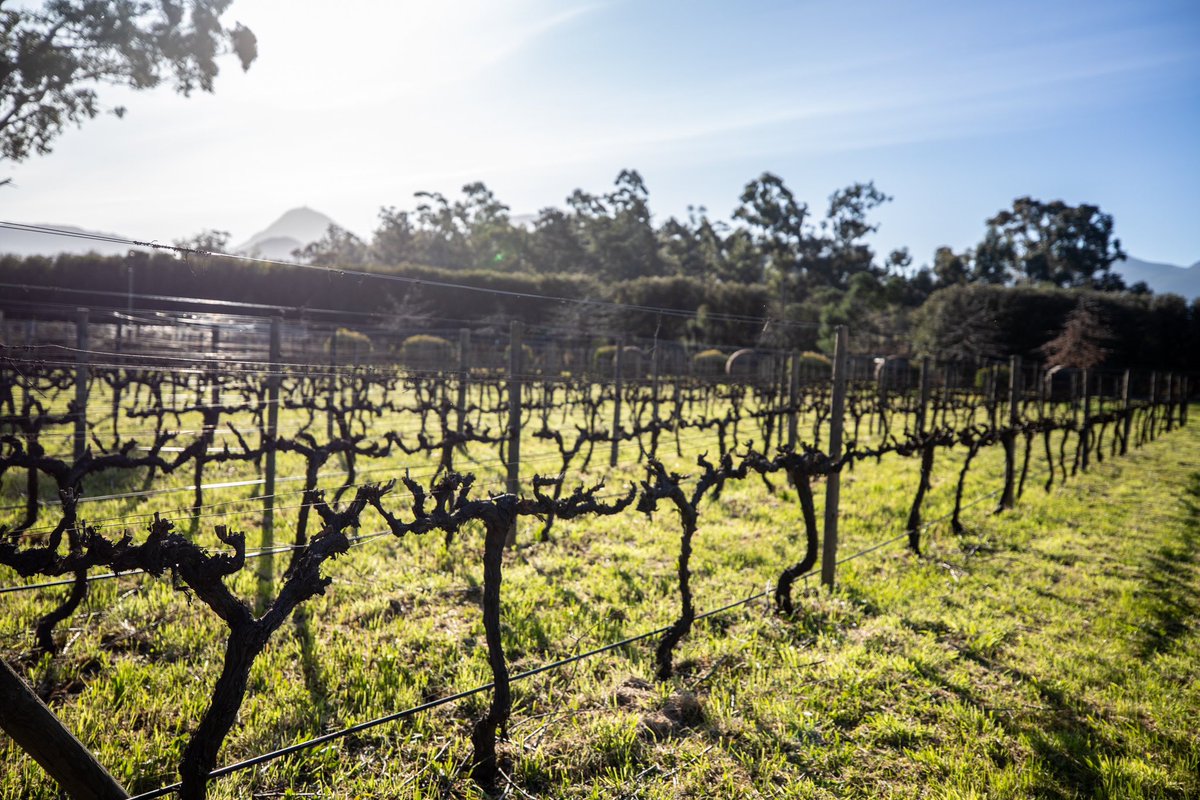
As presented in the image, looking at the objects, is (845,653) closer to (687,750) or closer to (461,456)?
(687,750)

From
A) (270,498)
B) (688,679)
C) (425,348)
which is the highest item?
(425,348)

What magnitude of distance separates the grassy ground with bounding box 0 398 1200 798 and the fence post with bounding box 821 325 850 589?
26 centimetres

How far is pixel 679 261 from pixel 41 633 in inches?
2172

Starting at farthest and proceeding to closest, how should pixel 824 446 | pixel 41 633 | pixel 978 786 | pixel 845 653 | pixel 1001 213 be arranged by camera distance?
pixel 1001 213, pixel 824 446, pixel 845 653, pixel 41 633, pixel 978 786

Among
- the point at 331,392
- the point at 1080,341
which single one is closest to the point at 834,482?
the point at 331,392

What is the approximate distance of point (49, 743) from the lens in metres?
1.76

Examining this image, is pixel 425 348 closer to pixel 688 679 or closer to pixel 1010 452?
pixel 1010 452

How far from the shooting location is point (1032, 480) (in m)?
9.38

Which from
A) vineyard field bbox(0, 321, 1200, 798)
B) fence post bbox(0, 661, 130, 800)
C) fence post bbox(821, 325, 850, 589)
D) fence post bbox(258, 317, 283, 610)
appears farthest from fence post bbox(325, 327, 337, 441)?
fence post bbox(821, 325, 850, 589)

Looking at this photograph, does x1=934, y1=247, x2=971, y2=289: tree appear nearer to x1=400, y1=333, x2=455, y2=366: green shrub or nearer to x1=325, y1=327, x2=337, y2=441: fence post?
x1=400, y1=333, x2=455, y2=366: green shrub

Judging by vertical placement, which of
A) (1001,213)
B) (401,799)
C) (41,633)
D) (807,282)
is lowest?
(401,799)

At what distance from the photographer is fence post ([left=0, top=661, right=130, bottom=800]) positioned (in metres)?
1.69

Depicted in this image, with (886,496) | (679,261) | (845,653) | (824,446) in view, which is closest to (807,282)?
(679,261)

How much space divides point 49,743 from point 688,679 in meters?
2.77
